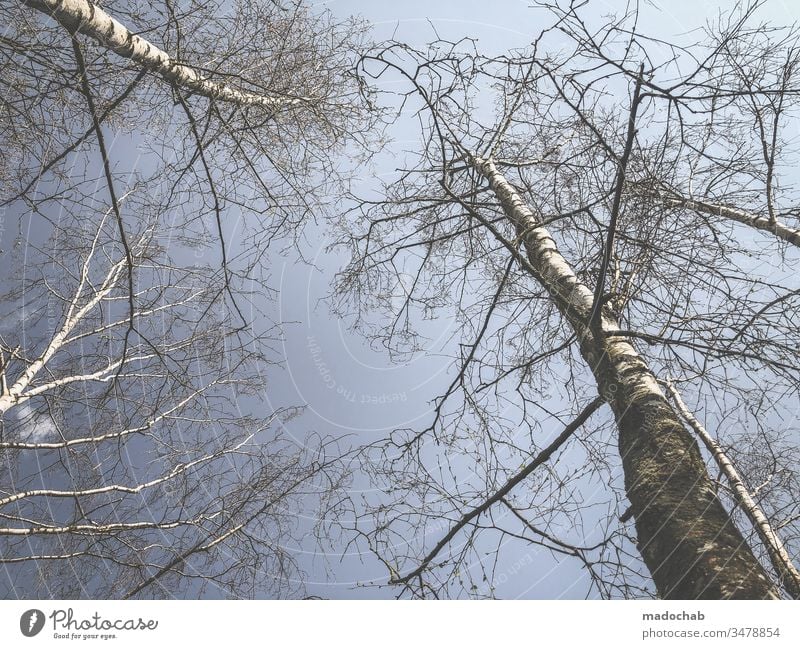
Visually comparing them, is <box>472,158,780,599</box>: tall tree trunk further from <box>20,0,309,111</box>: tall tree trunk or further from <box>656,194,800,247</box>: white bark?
<box>656,194,800,247</box>: white bark

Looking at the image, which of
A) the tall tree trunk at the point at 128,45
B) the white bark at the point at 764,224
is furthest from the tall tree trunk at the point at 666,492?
the white bark at the point at 764,224

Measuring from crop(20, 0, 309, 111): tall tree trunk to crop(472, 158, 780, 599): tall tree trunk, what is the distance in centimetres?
230

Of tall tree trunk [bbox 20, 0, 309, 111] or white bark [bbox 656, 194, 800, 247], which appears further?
white bark [bbox 656, 194, 800, 247]

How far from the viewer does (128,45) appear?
256 centimetres

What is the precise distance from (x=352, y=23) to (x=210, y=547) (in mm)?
3801
